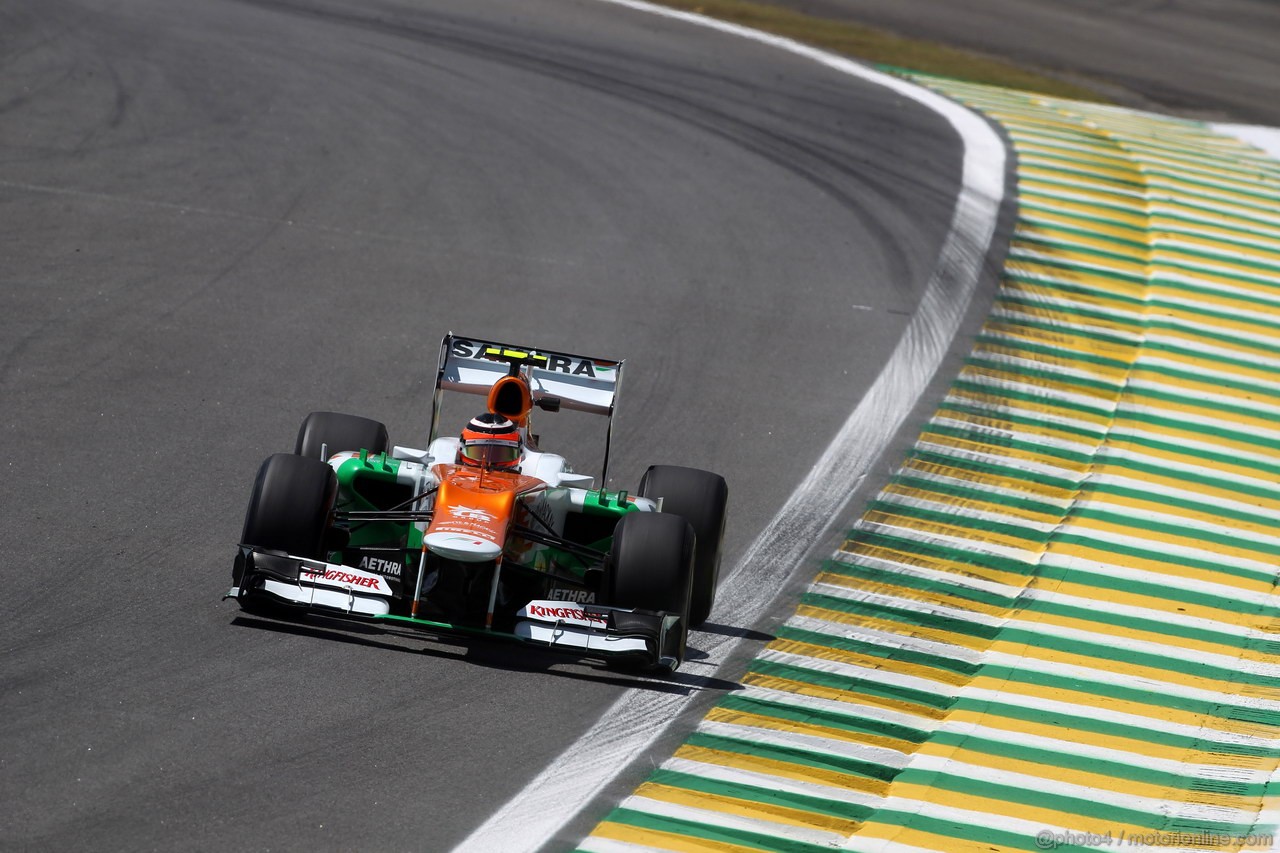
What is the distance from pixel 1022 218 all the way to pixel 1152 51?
10310 millimetres

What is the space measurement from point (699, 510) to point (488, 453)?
4.74 feet

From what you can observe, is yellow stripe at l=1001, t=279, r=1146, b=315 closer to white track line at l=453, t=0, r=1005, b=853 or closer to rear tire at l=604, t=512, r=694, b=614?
white track line at l=453, t=0, r=1005, b=853

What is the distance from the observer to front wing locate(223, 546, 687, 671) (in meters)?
10.2

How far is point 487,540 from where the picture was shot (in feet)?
33.2

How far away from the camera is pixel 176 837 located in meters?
8.26

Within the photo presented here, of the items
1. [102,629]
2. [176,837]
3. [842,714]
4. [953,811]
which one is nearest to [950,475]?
[842,714]

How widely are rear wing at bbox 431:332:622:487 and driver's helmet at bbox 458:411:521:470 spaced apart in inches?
34.2

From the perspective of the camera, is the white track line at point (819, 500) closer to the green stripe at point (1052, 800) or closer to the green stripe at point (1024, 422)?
the green stripe at point (1024, 422)

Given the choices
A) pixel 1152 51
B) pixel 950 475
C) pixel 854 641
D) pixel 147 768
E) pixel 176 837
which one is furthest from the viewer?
pixel 1152 51

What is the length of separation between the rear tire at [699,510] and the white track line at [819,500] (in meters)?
0.28

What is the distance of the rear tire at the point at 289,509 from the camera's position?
10438 millimetres

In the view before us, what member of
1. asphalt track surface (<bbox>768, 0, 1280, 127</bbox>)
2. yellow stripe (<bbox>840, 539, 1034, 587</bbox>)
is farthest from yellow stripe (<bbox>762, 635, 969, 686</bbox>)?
asphalt track surface (<bbox>768, 0, 1280, 127</bbox>)

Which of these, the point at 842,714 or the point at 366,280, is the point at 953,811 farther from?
the point at 366,280

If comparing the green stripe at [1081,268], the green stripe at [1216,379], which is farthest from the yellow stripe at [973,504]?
the green stripe at [1081,268]
